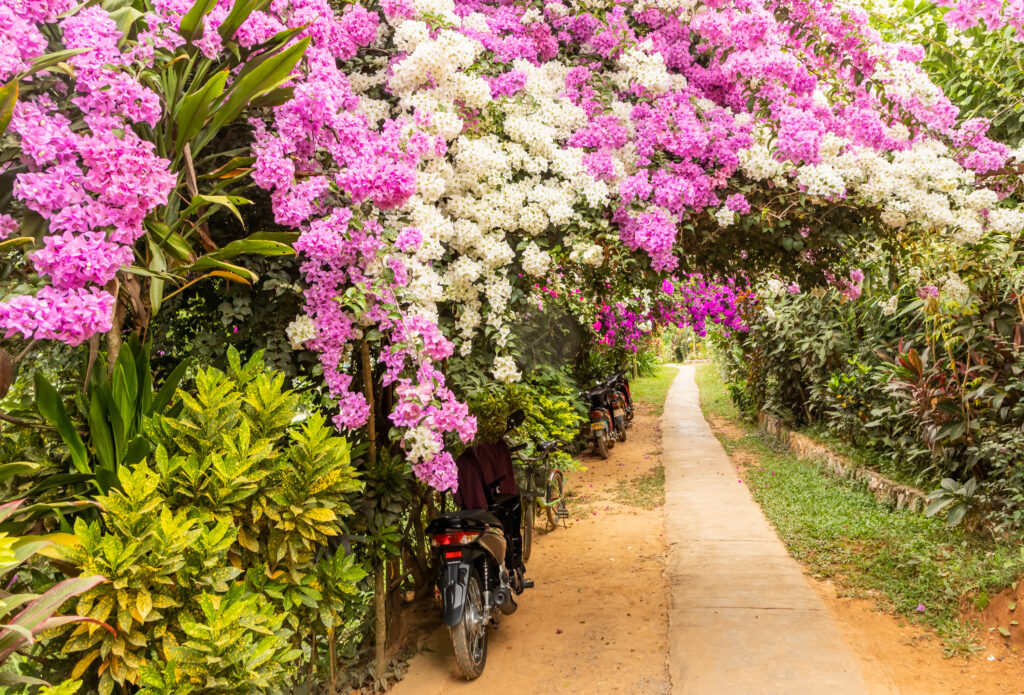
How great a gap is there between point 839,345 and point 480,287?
684 centimetres

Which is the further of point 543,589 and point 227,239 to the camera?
point 543,589

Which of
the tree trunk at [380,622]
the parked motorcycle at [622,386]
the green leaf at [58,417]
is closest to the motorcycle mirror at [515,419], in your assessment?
the tree trunk at [380,622]

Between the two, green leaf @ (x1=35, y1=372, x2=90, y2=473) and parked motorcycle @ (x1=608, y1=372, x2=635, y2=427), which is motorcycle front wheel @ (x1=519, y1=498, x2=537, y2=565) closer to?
green leaf @ (x1=35, y1=372, x2=90, y2=473)

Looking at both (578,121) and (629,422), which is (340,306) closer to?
(578,121)

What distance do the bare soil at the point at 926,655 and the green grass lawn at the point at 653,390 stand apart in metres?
11.8

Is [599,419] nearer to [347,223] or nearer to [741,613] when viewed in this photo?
[741,613]

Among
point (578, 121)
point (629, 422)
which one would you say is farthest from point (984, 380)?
point (629, 422)

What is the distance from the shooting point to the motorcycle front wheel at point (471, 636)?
13.0ft

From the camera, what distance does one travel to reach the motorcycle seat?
4.17 m

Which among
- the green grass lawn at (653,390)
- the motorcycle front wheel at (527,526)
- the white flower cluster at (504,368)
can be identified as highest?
the white flower cluster at (504,368)

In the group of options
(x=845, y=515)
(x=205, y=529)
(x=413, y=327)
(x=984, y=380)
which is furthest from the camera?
(x=845, y=515)

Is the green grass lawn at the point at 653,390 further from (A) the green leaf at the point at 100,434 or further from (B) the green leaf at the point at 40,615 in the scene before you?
(B) the green leaf at the point at 40,615

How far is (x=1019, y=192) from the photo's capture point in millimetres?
5117

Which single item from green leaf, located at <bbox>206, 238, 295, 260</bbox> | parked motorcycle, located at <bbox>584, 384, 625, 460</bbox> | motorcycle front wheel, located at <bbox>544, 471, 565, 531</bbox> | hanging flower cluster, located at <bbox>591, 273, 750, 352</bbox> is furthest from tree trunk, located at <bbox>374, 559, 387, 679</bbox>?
parked motorcycle, located at <bbox>584, 384, 625, 460</bbox>
